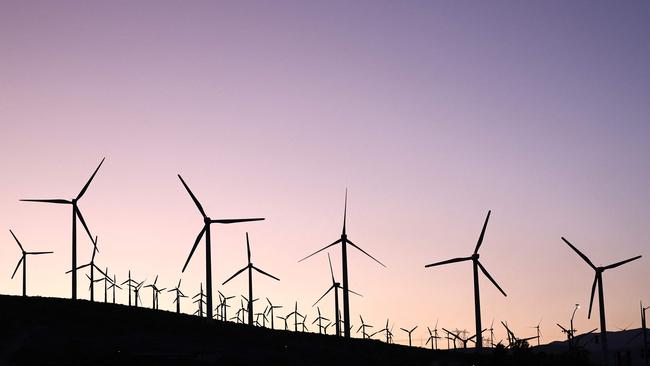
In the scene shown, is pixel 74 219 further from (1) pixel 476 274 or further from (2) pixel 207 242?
(1) pixel 476 274

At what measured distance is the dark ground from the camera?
119 meters

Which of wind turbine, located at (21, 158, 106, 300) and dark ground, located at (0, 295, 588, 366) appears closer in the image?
dark ground, located at (0, 295, 588, 366)

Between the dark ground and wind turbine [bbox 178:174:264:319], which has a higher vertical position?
wind turbine [bbox 178:174:264:319]

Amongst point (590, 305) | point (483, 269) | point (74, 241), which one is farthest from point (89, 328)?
Result: point (590, 305)

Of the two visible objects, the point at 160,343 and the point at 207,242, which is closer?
the point at 160,343

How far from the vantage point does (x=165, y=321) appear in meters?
153

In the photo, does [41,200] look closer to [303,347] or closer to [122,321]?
[122,321]

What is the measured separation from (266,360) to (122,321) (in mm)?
25467

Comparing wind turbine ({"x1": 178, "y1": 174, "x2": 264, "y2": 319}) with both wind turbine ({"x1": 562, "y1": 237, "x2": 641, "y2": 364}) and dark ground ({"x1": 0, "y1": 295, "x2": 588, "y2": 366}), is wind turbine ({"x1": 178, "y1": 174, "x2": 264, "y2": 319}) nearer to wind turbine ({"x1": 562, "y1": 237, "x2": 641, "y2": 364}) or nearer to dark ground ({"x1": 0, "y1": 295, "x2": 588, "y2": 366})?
dark ground ({"x1": 0, "y1": 295, "x2": 588, "y2": 366})

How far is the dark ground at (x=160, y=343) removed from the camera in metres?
119

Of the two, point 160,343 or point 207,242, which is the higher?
point 207,242

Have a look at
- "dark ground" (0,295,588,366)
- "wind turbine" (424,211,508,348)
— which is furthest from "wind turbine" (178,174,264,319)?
"wind turbine" (424,211,508,348)

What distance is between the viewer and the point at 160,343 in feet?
433

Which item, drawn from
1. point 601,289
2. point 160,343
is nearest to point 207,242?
point 160,343
